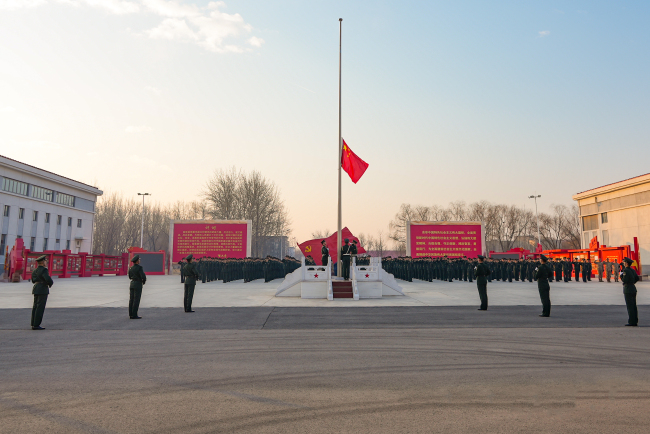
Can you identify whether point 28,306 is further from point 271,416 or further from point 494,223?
point 494,223

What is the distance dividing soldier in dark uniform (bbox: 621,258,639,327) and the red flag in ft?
35.6

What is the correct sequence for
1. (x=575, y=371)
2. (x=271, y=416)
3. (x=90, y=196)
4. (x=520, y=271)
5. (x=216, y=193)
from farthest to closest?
(x=90, y=196) → (x=216, y=193) → (x=520, y=271) → (x=575, y=371) → (x=271, y=416)

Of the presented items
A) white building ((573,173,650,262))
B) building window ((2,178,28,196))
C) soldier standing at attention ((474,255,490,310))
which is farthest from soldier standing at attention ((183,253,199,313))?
white building ((573,173,650,262))

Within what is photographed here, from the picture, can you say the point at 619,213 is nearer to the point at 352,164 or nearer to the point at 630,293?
the point at 352,164

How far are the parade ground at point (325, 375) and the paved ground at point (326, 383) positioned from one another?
0.02 meters

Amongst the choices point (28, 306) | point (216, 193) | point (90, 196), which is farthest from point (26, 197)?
point (28, 306)

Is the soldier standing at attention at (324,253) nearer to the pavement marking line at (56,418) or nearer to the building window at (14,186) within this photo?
the pavement marking line at (56,418)

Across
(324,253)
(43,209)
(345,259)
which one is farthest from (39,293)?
(43,209)

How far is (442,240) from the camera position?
3422 cm

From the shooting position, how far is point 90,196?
185ft

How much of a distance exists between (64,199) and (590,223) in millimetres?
65570

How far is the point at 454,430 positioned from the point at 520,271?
85.9ft

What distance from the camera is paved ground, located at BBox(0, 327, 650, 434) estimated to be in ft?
12.2

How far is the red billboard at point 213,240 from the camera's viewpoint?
34906 mm
